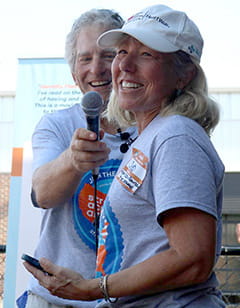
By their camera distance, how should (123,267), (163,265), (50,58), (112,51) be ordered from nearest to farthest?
(163,265) → (123,267) → (112,51) → (50,58)

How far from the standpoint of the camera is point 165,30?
63.4 inches

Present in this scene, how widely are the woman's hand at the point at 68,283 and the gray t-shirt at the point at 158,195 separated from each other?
7 centimetres

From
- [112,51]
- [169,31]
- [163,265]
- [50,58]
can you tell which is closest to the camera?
[163,265]

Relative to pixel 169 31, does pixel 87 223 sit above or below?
below

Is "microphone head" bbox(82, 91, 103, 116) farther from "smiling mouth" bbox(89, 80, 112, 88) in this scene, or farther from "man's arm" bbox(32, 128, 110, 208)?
"smiling mouth" bbox(89, 80, 112, 88)

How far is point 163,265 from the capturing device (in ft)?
4.48

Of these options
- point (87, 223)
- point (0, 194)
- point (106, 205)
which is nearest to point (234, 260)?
point (87, 223)

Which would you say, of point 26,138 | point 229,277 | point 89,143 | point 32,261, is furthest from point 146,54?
point 26,138

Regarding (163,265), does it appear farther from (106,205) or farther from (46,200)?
(46,200)

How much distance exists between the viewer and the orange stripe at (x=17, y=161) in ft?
17.4

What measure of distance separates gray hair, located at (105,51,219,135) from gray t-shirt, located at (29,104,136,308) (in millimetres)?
449

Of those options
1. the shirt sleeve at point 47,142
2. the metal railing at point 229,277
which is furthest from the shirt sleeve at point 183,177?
the metal railing at point 229,277

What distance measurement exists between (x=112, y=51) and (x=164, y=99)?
1.85 feet

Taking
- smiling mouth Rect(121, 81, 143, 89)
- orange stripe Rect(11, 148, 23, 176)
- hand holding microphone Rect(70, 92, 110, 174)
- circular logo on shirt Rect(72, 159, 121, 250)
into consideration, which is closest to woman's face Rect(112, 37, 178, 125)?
smiling mouth Rect(121, 81, 143, 89)
